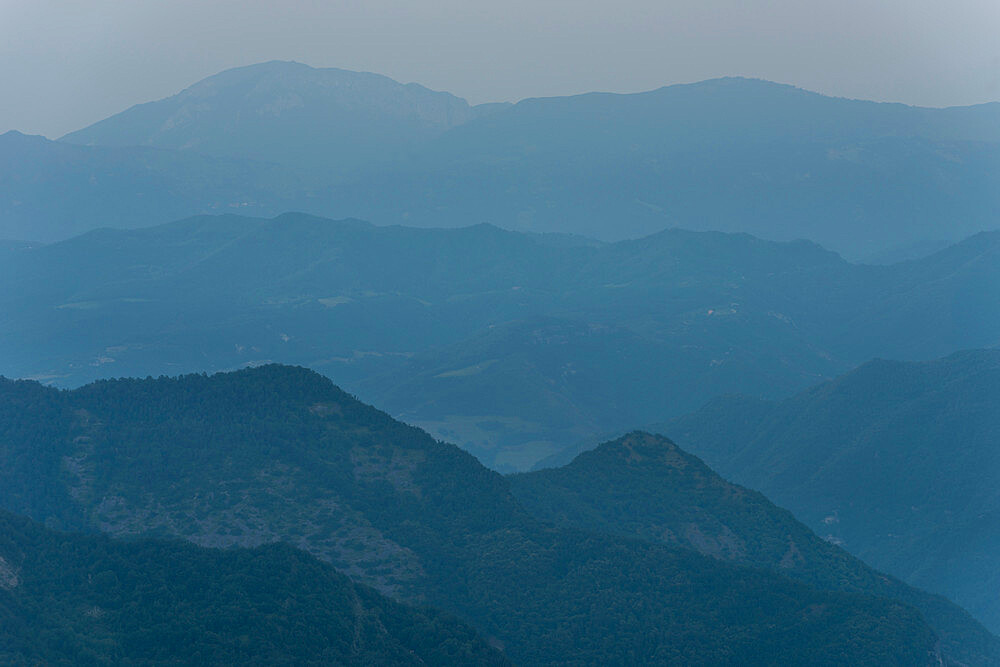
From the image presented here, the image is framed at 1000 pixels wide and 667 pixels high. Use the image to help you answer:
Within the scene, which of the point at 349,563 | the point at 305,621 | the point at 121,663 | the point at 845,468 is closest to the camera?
the point at 121,663

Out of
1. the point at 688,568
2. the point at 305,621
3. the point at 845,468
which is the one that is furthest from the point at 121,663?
the point at 845,468

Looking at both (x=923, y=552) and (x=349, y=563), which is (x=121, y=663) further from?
(x=923, y=552)

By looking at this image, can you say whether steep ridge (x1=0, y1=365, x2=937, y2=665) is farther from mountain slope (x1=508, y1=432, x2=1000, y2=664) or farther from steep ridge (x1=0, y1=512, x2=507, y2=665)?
steep ridge (x1=0, y1=512, x2=507, y2=665)

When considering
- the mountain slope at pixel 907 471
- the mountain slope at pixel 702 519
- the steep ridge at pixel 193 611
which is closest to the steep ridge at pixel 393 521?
the mountain slope at pixel 702 519

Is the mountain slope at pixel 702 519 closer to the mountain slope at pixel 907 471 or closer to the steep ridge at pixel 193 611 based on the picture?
the mountain slope at pixel 907 471

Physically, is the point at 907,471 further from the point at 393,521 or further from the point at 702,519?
the point at 393,521
